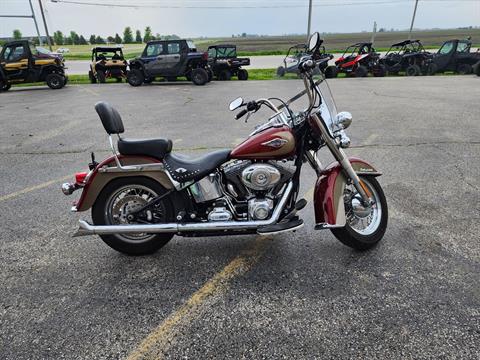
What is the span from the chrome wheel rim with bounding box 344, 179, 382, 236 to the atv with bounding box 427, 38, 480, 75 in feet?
60.4

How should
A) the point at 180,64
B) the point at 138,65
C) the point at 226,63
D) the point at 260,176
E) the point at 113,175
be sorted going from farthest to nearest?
the point at 226,63 < the point at 138,65 < the point at 180,64 < the point at 113,175 < the point at 260,176

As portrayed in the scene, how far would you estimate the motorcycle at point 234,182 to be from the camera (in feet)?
9.28

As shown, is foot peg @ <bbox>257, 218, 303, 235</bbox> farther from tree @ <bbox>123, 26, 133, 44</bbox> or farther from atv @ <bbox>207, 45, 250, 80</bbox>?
tree @ <bbox>123, 26, 133, 44</bbox>

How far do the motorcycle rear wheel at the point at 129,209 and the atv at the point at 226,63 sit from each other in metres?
15.4

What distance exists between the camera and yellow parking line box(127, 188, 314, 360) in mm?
2195

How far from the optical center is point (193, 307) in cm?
254

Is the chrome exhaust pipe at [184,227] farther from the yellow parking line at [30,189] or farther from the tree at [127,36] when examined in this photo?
the tree at [127,36]

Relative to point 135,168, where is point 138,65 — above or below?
below

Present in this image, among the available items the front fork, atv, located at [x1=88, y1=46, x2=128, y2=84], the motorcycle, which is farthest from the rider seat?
atv, located at [x1=88, y1=46, x2=128, y2=84]

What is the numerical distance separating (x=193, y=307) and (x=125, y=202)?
112 centimetres

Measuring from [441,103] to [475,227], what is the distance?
7948 mm

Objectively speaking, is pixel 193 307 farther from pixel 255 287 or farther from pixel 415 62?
pixel 415 62

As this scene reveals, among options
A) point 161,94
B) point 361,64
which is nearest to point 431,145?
point 161,94

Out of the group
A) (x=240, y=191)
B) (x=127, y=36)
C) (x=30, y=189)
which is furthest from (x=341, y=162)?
(x=127, y=36)
